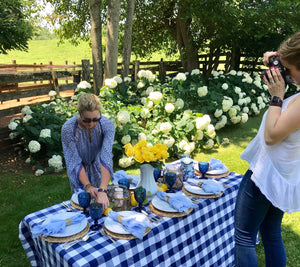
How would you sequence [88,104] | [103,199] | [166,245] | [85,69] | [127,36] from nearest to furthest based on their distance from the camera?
[166,245] → [103,199] → [88,104] → [85,69] → [127,36]

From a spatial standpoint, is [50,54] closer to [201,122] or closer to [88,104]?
[201,122]

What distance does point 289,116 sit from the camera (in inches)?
54.0

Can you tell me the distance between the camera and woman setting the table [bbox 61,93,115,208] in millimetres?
2092

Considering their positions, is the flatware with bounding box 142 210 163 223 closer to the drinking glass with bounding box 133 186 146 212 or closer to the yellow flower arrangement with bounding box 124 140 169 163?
the drinking glass with bounding box 133 186 146 212

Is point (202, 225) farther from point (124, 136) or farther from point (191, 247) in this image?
point (124, 136)

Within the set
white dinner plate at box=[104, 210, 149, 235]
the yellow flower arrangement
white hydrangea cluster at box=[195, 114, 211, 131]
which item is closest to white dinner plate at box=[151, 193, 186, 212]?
white dinner plate at box=[104, 210, 149, 235]

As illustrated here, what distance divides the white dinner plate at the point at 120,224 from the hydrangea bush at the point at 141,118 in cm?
255

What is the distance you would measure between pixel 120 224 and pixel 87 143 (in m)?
0.84

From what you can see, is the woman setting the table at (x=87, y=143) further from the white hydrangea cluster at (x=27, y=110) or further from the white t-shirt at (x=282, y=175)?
the white hydrangea cluster at (x=27, y=110)

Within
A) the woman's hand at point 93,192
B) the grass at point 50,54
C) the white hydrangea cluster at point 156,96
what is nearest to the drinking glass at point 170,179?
the woman's hand at point 93,192

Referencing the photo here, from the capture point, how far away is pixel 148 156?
1999mm

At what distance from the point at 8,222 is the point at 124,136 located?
6.48 ft

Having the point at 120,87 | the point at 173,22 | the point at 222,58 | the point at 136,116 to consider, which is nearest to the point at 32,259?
the point at 136,116

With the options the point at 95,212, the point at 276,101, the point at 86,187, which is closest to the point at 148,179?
the point at 86,187
